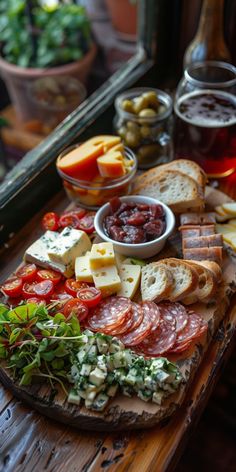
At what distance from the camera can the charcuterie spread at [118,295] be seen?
46.3 inches

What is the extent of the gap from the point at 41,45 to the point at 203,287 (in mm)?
1340

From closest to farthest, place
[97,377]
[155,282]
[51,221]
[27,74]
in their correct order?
1. [97,377]
2. [155,282]
3. [51,221]
4. [27,74]

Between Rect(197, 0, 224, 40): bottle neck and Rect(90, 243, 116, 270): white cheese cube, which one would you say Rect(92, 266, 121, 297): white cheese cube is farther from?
Rect(197, 0, 224, 40): bottle neck

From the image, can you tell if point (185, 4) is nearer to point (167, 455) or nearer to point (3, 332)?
point (3, 332)

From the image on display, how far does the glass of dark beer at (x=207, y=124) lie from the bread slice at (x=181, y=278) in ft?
1.58

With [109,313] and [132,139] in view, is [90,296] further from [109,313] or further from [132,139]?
[132,139]

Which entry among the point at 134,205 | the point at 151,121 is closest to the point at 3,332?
the point at 134,205

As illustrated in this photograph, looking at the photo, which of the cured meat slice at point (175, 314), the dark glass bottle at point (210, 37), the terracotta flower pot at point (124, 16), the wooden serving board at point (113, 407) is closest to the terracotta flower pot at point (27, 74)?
the terracotta flower pot at point (124, 16)

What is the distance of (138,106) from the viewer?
173cm

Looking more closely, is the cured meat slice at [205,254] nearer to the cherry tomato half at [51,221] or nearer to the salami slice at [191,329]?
the salami slice at [191,329]

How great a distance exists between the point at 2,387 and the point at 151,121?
2.96 ft

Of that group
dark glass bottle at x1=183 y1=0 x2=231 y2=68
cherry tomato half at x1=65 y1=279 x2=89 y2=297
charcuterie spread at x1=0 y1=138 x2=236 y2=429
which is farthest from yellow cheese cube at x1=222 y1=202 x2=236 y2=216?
dark glass bottle at x1=183 y1=0 x2=231 y2=68

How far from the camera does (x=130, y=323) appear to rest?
128cm

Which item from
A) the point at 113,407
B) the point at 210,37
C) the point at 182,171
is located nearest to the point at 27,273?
the point at 113,407
